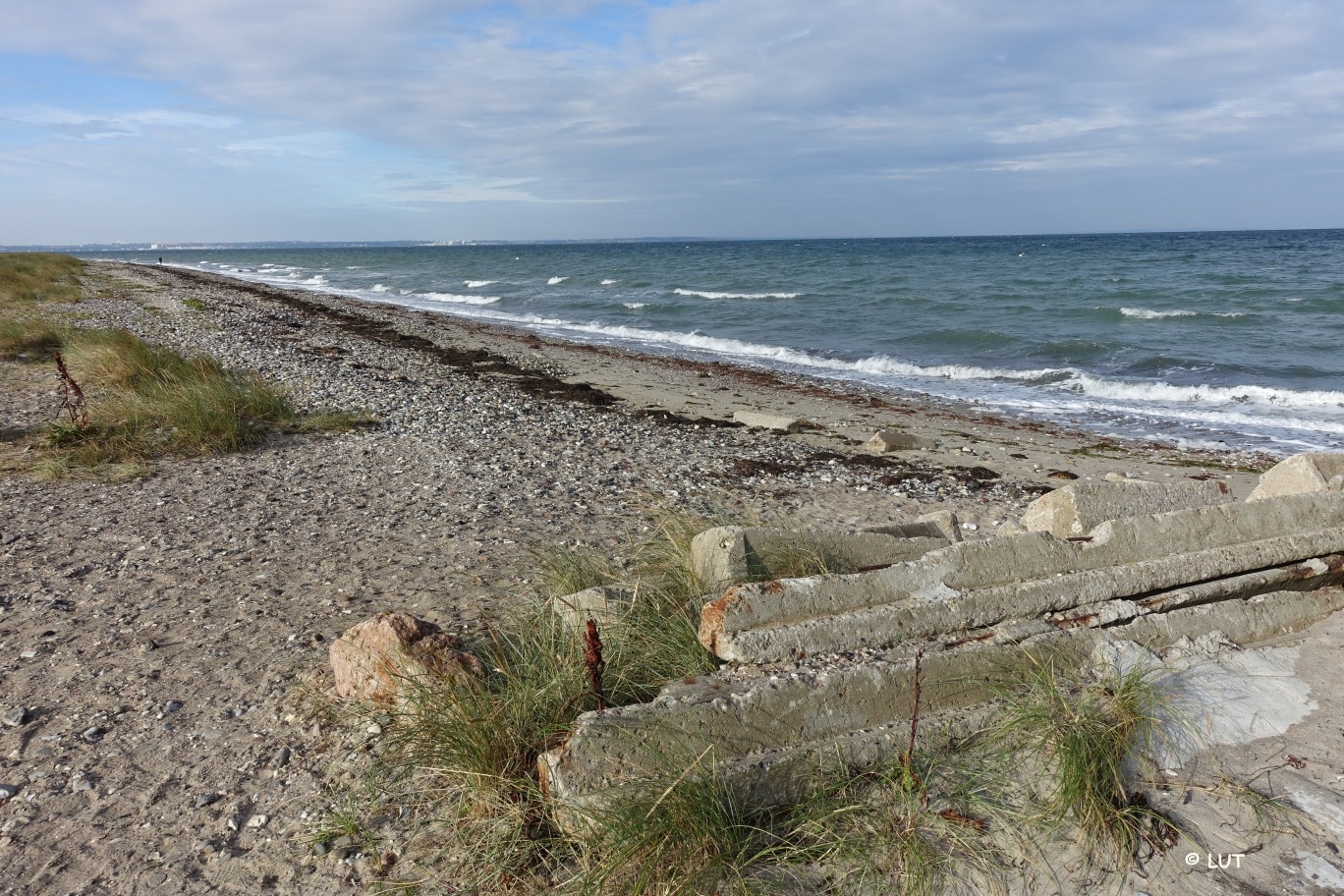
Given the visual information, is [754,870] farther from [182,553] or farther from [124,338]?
[124,338]

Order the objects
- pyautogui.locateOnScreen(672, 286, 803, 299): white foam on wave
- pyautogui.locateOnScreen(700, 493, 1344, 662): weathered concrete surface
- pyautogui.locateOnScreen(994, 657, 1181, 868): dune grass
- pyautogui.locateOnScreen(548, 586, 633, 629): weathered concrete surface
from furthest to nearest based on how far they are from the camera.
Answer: pyautogui.locateOnScreen(672, 286, 803, 299): white foam on wave < pyautogui.locateOnScreen(548, 586, 633, 629): weathered concrete surface < pyautogui.locateOnScreen(700, 493, 1344, 662): weathered concrete surface < pyautogui.locateOnScreen(994, 657, 1181, 868): dune grass

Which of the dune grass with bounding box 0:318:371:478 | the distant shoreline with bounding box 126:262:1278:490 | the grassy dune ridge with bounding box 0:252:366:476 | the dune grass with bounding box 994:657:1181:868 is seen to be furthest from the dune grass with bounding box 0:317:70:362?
the dune grass with bounding box 994:657:1181:868

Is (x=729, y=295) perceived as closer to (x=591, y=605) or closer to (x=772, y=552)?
(x=772, y=552)

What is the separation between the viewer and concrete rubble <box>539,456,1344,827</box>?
2889 millimetres

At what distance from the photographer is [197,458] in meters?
7.39

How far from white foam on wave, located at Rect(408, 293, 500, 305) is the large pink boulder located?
31920mm

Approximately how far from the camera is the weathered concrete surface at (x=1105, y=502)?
4500 millimetres

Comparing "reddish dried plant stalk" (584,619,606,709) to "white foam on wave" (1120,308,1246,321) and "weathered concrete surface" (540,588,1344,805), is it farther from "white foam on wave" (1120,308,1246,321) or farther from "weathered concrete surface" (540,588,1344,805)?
"white foam on wave" (1120,308,1246,321)

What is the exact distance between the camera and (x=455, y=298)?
36500 millimetres

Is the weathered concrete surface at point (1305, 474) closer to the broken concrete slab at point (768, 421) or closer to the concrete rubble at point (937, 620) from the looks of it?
the concrete rubble at point (937, 620)

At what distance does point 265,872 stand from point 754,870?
1.66m

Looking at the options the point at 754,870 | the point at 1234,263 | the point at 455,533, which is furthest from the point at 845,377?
the point at 1234,263

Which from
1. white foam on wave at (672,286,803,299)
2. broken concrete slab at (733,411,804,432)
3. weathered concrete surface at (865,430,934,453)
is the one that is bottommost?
weathered concrete surface at (865,430,934,453)

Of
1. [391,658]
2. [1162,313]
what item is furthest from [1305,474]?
[1162,313]
